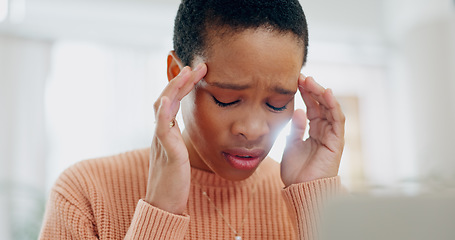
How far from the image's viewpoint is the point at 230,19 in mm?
866

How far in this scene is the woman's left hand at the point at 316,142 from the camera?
102 cm

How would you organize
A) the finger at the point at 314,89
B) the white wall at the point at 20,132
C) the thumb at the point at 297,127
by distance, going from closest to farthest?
the finger at the point at 314,89, the thumb at the point at 297,127, the white wall at the point at 20,132

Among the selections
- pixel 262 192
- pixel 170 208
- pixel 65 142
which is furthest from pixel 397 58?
pixel 170 208

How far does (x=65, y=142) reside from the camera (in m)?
2.88

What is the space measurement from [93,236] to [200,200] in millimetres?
236

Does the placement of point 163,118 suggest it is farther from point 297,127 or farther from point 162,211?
point 297,127

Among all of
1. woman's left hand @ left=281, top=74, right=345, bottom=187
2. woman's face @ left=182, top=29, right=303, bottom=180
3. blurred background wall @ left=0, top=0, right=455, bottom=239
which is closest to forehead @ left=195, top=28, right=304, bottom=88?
woman's face @ left=182, top=29, right=303, bottom=180

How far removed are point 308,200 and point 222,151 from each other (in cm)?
19

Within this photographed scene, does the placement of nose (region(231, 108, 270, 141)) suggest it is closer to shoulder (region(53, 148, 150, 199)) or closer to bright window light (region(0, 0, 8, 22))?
shoulder (region(53, 148, 150, 199))

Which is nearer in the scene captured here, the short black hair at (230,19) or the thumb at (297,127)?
the short black hair at (230,19)

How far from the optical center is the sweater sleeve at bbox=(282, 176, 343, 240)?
952 mm

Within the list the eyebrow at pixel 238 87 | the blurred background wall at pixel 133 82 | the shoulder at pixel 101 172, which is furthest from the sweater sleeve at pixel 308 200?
the blurred background wall at pixel 133 82

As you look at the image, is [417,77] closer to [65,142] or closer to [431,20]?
[431,20]

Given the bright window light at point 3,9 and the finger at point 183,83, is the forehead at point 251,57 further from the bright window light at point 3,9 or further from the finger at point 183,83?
the bright window light at point 3,9
